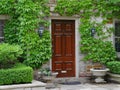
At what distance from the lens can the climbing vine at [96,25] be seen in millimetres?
10758

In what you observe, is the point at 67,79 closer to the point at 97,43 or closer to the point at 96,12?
the point at 97,43

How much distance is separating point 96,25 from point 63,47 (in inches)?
56.7

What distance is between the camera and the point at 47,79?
9.89 m

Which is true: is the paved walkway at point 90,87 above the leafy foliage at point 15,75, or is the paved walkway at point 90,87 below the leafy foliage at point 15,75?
below

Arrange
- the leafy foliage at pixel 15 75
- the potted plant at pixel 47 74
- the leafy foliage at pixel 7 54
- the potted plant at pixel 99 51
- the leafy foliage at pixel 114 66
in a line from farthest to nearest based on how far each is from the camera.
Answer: the potted plant at pixel 99 51 → the leafy foliage at pixel 114 66 → the potted plant at pixel 47 74 → the leafy foliage at pixel 7 54 → the leafy foliage at pixel 15 75

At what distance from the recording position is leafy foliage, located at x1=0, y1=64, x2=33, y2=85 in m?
8.54

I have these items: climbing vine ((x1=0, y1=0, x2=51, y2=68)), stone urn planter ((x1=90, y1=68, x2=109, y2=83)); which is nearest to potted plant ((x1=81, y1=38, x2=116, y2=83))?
stone urn planter ((x1=90, y1=68, x2=109, y2=83))

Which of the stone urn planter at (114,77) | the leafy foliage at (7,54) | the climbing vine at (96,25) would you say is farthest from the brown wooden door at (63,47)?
the leafy foliage at (7,54)

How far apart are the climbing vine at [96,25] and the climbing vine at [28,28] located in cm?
105

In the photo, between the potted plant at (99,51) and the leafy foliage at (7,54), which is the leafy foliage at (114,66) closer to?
the potted plant at (99,51)

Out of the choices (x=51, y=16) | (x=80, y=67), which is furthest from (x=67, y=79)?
(x=51, y=16)

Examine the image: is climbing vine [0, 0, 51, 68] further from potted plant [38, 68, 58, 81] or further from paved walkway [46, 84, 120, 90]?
paved walkway [46, 84, 120, 90]

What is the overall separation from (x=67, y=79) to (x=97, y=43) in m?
1.68

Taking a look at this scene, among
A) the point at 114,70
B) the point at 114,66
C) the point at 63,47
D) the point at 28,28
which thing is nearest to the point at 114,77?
the point at 114,70
